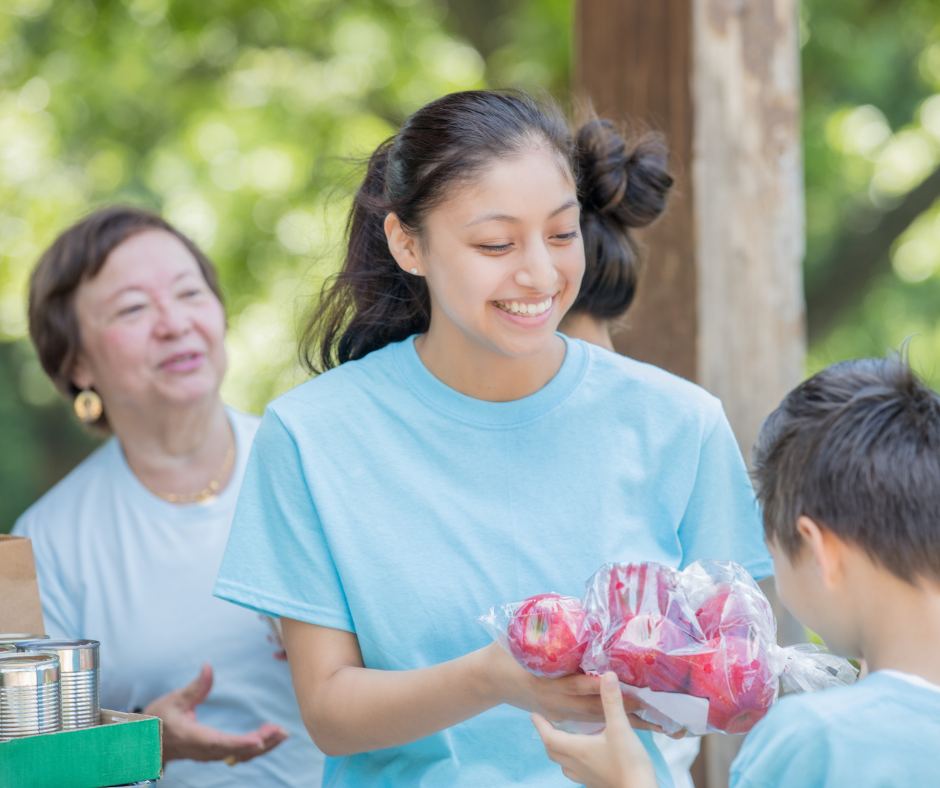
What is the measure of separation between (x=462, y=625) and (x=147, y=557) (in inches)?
41.2

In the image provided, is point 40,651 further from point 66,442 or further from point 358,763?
point 66,442

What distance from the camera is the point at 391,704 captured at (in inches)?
57.6

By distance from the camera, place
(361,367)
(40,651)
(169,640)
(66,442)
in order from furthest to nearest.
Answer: (66,442)
(169,640)
(361,367)
(40,651)

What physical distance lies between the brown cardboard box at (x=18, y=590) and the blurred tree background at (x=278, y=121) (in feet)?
14.5

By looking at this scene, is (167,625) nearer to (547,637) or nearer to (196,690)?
(196,690)

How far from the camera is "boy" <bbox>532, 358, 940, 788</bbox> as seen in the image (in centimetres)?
113

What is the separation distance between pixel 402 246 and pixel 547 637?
2.46 feet

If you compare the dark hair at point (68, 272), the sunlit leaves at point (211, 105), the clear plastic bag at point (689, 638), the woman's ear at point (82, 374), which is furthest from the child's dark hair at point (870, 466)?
the sunlit leaves at point (211, 105)

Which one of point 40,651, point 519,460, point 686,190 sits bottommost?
point 40,651

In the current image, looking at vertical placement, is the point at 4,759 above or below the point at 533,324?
below

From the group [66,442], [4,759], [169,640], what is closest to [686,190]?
[169,640]

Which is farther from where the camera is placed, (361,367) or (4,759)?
(361,367)

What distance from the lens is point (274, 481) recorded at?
5.31 feet

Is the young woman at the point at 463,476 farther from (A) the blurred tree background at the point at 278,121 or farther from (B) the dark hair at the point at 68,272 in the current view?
(A) the blurred tree background at the point at 278,121
